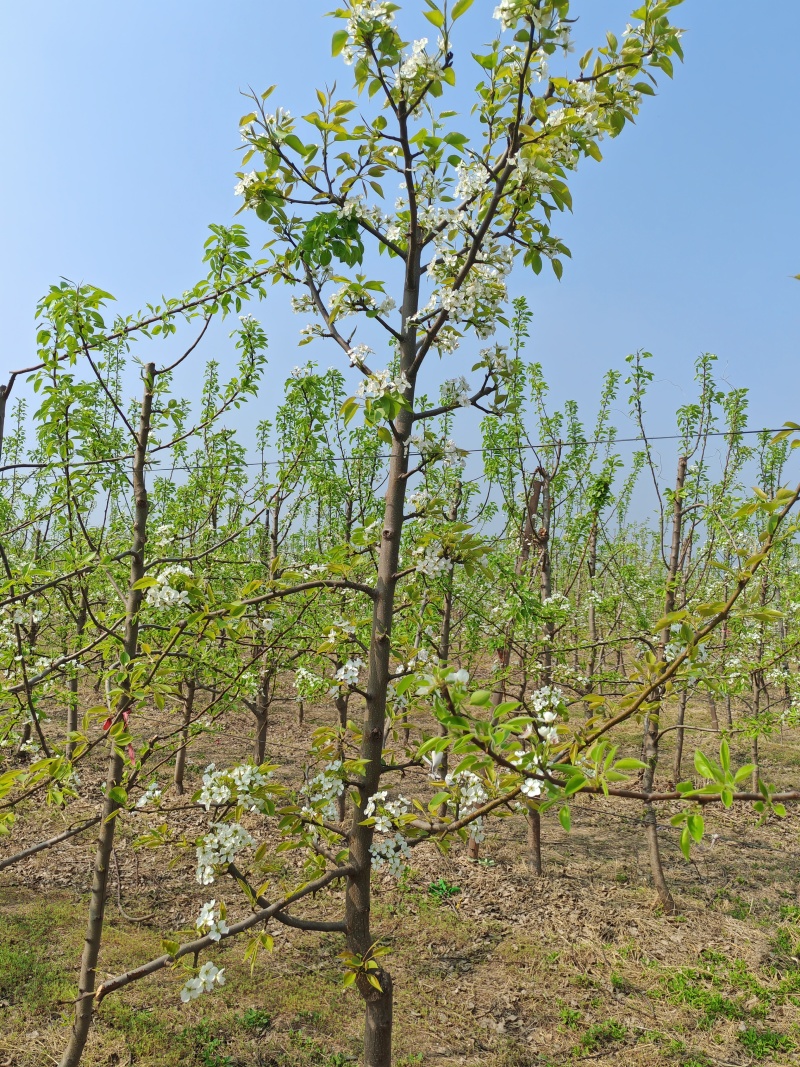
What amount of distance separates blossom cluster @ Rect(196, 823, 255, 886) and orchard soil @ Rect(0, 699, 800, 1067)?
1.14 metres

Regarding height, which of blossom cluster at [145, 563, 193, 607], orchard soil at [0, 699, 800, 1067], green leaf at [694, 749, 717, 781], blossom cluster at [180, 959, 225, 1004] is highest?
blossom cluster at [145, 563, 193, 607]

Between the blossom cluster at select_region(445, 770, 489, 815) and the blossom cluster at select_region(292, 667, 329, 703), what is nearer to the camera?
the blossom cluster at select_region(445, 770, 489, 815)

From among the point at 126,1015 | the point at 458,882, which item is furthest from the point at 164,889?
the point at 458,882

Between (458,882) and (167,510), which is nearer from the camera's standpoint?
(458,882)

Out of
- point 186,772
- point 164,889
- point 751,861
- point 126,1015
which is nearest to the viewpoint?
point 126,1015

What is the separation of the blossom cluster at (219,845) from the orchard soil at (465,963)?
3.73ft

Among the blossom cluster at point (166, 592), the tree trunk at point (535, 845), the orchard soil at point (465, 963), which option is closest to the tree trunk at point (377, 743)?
the blossom cluster at point (166, 592)

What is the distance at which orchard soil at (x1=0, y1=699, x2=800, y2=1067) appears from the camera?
432 centimetres

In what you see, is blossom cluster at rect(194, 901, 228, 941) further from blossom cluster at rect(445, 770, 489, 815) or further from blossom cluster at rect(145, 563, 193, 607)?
blossom cluster at rect(145, 563, 193, 607)

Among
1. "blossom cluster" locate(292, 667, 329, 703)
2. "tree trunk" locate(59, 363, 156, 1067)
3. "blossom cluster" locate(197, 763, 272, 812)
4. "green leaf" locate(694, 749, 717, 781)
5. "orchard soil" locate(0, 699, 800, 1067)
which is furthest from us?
"blossom cluster" locate(292, 667, 329, 703)

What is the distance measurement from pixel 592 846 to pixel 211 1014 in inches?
190

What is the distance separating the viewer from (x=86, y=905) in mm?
5773

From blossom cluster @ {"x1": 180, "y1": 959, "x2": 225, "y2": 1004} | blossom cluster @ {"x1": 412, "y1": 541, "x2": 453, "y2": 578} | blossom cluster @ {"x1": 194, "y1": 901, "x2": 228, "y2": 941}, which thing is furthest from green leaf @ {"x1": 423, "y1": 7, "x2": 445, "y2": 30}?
blossom cluster @ {"x1": 180, "y1": 959, "x2": 225, "y2": 1004}

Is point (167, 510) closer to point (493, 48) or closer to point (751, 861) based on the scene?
point (493, 48)
